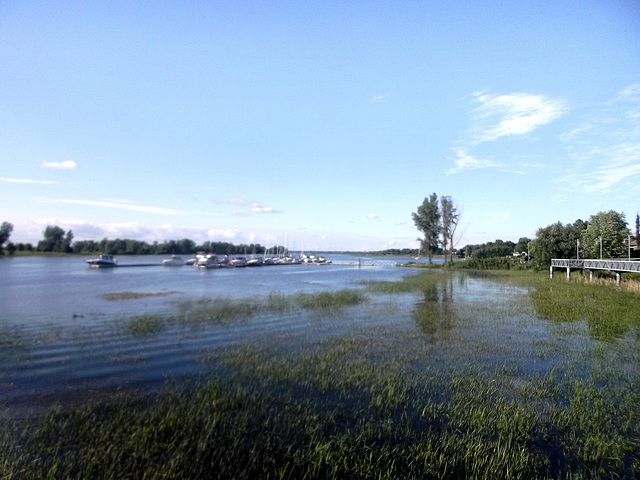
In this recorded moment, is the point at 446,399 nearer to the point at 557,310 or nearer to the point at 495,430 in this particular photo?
the point at 495,430

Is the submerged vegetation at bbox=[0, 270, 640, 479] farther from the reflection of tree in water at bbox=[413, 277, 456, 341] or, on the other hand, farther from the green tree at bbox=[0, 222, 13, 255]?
the green tree at bbox=[0, 222, 13, 255]

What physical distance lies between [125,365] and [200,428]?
568 cm

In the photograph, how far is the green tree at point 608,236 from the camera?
1948 inches

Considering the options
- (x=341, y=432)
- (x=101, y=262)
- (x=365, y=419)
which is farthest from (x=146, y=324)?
(x=101, y=262)

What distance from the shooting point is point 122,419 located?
24.7 feet

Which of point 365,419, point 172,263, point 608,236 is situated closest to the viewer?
point 365,419

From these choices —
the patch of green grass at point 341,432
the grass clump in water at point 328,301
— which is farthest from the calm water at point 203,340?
the patch of green grass at point 341,432

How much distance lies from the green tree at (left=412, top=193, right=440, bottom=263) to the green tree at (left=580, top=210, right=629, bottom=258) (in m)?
41.0

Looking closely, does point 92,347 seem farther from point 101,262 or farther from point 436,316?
point 101,262

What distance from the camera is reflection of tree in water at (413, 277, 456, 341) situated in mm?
16766

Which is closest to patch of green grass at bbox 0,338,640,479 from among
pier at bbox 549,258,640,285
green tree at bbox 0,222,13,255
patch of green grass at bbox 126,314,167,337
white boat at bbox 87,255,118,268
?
patch of green grass at bbox 126,314,167,337

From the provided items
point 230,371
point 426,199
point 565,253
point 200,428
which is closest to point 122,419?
point 200,428

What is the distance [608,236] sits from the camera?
162ft

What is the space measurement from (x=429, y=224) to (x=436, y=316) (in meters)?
75.8
